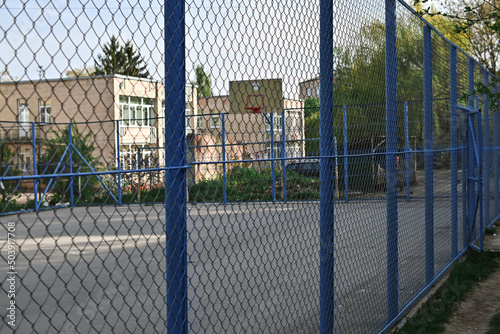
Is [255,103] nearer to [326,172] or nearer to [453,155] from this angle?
[326,172]

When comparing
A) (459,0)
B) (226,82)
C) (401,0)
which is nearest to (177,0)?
(226,82)

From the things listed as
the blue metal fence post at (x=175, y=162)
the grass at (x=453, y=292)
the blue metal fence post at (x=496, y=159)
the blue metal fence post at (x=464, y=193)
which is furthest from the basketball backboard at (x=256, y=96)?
the blue metal fence post at (x=496, y=159)

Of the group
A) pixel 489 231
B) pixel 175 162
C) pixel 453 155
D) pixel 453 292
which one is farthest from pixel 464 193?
pixel 175 162

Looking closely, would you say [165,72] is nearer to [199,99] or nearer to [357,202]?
[199,99]

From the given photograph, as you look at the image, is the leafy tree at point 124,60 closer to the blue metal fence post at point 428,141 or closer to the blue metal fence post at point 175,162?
the blue metal fence post at point 175,162

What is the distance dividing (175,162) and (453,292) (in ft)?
15.0

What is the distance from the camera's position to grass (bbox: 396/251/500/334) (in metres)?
4.86

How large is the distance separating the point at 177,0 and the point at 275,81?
100cm

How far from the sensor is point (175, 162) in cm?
241

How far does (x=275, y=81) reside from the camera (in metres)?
3.25

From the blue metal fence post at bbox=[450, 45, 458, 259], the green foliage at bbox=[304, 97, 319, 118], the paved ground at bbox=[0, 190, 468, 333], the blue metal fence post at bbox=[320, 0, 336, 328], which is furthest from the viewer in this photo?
the blue metal fence post at bbox=[450, 45, 458, 259]

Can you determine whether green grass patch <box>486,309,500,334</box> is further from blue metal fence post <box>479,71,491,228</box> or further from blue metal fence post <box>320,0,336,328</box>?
blue metal fence post <box>479,71,491,228</box>

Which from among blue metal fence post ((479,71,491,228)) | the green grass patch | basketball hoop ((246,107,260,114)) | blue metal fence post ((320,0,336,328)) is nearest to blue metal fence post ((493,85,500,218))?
blue metal fence post ((479,71,491,228))

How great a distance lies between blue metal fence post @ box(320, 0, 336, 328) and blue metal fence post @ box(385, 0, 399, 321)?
3.92 ft
